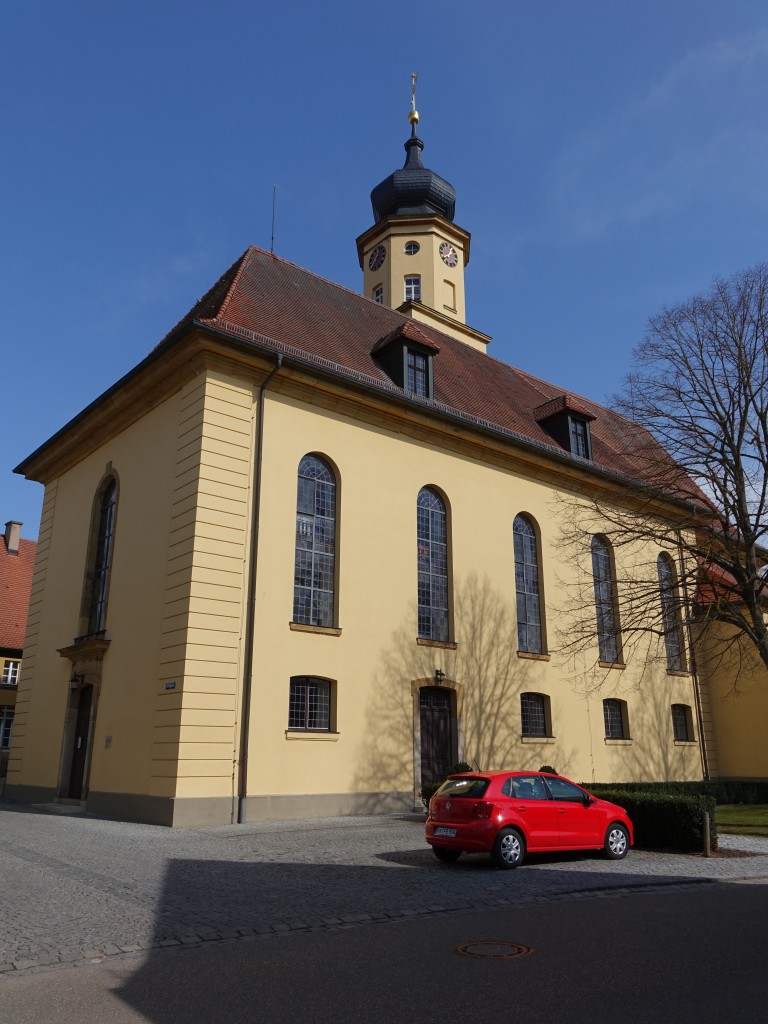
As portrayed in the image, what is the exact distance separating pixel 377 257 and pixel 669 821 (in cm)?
2908

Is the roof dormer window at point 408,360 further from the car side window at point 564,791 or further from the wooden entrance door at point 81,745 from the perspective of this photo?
the car side window at point 564,791

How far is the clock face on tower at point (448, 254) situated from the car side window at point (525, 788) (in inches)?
1124

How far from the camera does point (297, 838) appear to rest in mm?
14422

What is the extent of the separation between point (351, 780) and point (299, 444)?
25.6ft

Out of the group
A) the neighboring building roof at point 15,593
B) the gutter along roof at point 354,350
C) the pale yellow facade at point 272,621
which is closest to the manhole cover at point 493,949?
the pale yellow facade at point 272,621

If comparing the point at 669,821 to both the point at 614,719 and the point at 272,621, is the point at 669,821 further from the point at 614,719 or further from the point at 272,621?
the point at 614,719

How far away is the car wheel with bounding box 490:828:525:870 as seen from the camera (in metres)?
11.7

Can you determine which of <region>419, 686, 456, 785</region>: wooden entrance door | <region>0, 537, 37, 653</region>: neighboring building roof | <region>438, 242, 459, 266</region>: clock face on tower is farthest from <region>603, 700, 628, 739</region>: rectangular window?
<region>0, 537, 37, 653</region>: neighboring building roof

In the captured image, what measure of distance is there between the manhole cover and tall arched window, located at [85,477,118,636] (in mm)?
16110

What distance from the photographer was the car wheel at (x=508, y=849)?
1170 cm

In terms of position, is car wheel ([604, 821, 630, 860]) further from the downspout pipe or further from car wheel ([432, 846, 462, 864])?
the downspout pipe

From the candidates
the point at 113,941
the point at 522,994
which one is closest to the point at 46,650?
the point at 113,941

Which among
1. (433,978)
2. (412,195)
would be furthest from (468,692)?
(412,195)

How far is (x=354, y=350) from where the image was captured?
23.6m
